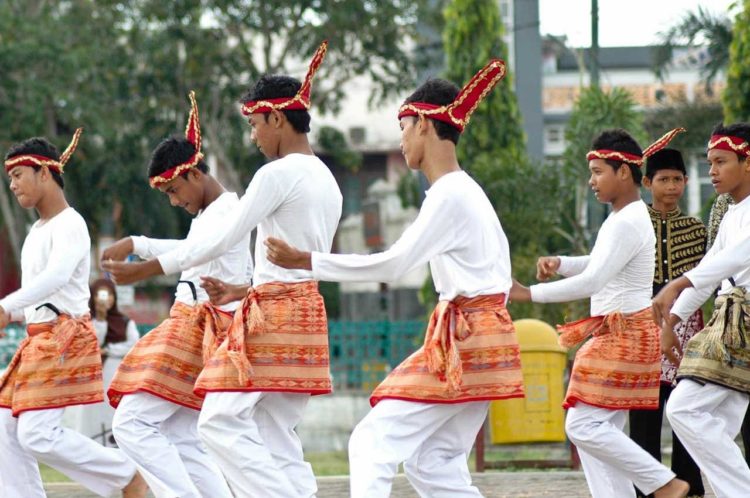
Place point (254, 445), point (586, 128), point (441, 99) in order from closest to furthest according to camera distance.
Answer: point (441, 99), point (254, 445), point (586, 128)

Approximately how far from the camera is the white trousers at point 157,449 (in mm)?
7543

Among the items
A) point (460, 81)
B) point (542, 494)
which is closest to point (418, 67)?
point (460, 81)

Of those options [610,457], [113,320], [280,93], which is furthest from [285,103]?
[113,320]

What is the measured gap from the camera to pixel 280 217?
22.0 ft

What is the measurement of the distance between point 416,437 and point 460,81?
1968 cm

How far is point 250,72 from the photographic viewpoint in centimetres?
3164

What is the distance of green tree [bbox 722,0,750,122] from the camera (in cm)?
1511

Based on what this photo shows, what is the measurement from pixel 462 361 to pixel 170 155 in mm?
2292

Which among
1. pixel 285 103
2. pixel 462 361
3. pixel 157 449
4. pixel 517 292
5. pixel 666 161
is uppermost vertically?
pixel 285 103

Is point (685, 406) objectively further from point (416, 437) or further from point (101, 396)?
point (101, 396)

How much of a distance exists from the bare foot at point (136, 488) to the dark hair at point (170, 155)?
1.68 meters

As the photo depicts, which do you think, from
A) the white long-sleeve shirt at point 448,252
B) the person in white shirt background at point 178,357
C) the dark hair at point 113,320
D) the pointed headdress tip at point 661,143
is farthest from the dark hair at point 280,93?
the dark hair at point 113,320

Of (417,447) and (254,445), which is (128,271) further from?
(417,447)

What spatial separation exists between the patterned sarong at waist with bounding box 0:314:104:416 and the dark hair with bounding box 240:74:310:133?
1868 mm
